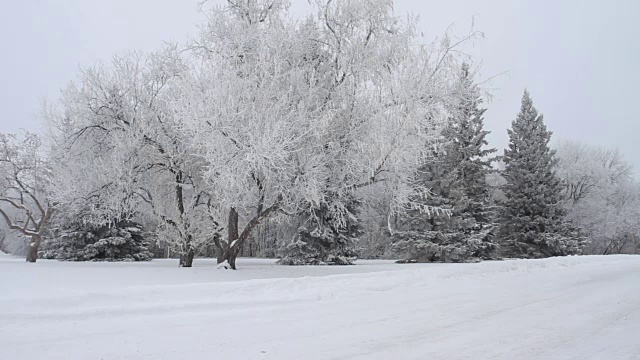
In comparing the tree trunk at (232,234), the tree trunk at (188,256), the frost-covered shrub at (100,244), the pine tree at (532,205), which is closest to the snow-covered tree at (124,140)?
the tree trunk at (188,256)

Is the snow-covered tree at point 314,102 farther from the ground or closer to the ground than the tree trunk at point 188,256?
farther from the ground

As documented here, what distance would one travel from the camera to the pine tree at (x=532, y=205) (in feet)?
98.9

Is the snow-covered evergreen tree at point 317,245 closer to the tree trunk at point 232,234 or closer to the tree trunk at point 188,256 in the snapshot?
the tree trunk at point 188,256

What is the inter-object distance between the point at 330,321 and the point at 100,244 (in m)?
26.4

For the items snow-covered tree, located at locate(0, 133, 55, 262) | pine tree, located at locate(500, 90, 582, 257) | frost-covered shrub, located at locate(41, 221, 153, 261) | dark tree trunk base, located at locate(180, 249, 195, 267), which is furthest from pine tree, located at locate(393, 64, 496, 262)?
snow-covered tree, located at locate(0, 133, 55, 262)

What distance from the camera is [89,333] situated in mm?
5543

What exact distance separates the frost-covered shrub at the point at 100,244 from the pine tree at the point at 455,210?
669 inches

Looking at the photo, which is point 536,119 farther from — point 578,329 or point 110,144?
point 578,329

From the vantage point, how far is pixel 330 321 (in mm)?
6305

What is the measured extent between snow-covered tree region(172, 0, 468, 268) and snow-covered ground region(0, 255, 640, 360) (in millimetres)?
3643

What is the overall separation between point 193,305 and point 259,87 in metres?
6.99

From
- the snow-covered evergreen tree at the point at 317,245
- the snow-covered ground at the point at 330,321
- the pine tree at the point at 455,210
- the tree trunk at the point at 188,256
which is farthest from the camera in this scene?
the pine tree at the point at 455,210

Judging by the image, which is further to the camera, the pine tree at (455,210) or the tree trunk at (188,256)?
the pine tree at (455,210)

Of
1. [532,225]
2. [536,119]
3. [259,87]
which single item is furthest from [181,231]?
[536,119]
